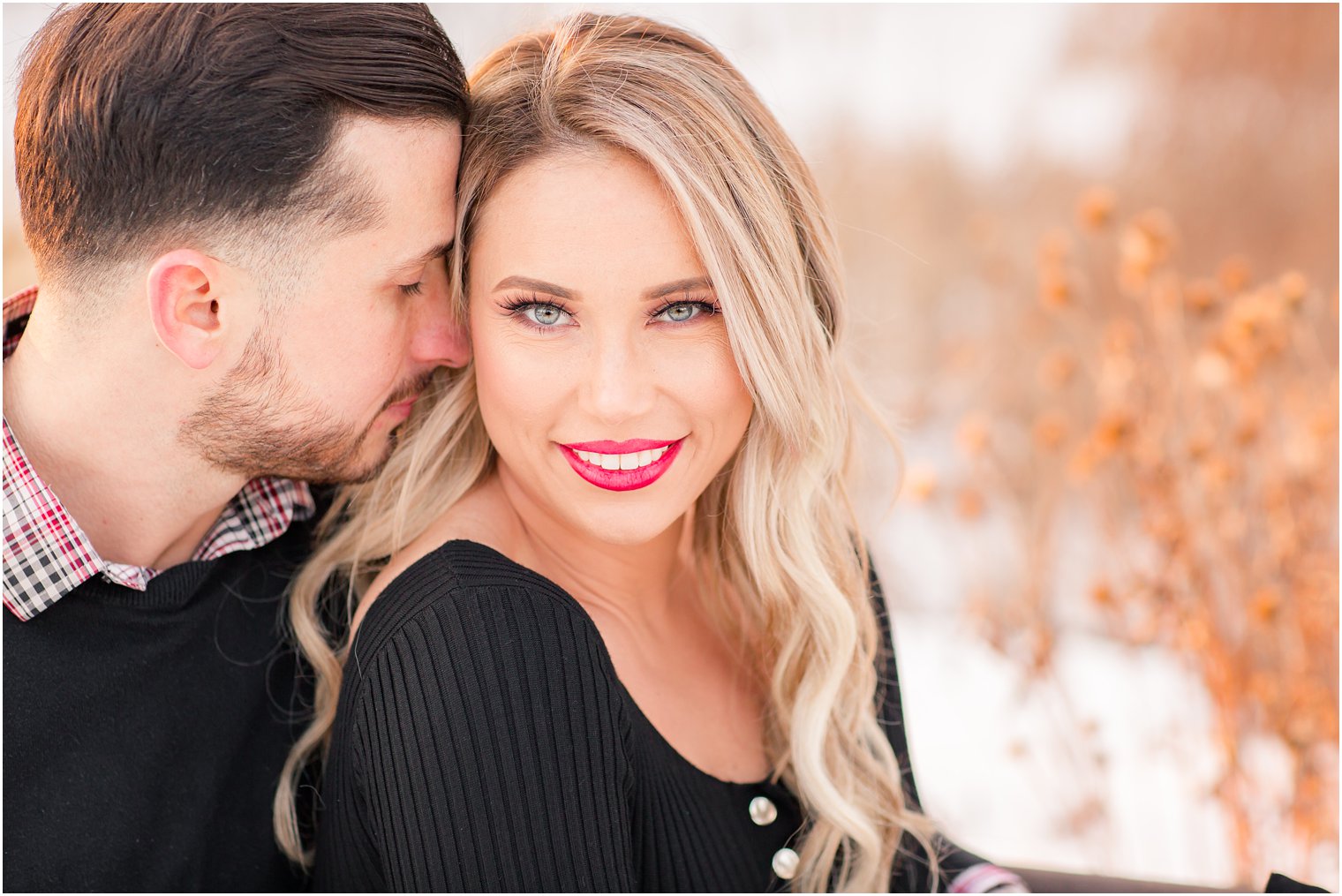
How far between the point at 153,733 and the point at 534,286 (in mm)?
709

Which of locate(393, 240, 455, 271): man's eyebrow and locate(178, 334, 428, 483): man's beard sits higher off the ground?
locate(393, 240, 455, 271): man's eyebrow

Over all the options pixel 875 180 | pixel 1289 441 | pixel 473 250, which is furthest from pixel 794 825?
pixel 875 180

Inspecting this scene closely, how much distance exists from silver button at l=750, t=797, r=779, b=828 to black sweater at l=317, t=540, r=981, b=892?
0.70ft

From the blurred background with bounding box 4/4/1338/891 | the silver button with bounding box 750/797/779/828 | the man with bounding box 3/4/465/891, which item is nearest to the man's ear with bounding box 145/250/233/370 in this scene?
the man with bounding box 3/4/465/891

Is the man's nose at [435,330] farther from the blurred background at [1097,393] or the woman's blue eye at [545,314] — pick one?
the blurred background at [1097,393]

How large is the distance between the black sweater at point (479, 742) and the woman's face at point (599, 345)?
0.51 ft

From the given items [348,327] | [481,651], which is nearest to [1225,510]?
[481,651]

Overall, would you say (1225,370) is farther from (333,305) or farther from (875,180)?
(875,180)

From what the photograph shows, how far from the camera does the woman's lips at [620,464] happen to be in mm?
1433

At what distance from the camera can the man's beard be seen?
1.44 metres

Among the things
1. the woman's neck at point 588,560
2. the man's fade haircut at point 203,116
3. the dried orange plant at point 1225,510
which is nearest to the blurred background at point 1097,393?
the dried orange plant at point 1225,510

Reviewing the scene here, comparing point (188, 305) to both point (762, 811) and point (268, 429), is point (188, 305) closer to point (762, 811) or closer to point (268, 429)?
point (268, 429)

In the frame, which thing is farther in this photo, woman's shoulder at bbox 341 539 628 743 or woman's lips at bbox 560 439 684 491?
woman's lips at bbox 560 439 684 491

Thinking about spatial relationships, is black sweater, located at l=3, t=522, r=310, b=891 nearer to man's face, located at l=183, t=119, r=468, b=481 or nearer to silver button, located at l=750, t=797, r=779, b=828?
man's face, located at l=183, t=119, r=468, b=481
